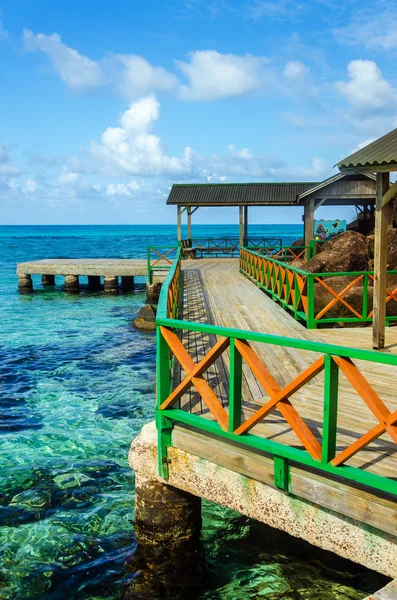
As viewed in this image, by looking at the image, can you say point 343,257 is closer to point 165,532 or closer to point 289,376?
point 289,376

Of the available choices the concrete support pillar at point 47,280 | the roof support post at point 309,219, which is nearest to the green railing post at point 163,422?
the roof support post at point 309,219

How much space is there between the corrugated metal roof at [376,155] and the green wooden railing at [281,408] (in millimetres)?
4126

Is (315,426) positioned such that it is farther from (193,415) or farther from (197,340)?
(197,340)

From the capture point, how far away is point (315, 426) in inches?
200

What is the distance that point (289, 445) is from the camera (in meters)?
4.66

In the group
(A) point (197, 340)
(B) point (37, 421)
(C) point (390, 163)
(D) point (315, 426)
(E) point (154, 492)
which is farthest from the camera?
(B) point (37, 421)

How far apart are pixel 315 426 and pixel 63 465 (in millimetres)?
4489

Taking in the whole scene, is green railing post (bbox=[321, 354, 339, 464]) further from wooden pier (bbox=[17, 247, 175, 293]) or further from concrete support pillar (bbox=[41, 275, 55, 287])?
concrete support pillar (bbox=[41, 275, 55, 287])

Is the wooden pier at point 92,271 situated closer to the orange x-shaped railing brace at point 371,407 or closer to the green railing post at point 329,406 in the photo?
the green railing post at point 329,406

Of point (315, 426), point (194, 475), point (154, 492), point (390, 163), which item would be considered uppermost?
point (390, 163)

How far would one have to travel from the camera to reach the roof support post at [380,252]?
8109 mm

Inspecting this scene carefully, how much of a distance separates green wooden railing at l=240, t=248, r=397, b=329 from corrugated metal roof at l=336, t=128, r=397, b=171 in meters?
2.38

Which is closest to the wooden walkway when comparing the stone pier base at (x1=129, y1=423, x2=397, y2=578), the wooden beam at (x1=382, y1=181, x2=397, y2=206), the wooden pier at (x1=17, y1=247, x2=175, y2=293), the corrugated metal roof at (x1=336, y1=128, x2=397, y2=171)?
the stone pier base at (x1=129, y1=423, x2=397, y2=578)

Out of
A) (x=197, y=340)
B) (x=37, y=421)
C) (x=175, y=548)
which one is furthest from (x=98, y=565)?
(x=37, y=421)
